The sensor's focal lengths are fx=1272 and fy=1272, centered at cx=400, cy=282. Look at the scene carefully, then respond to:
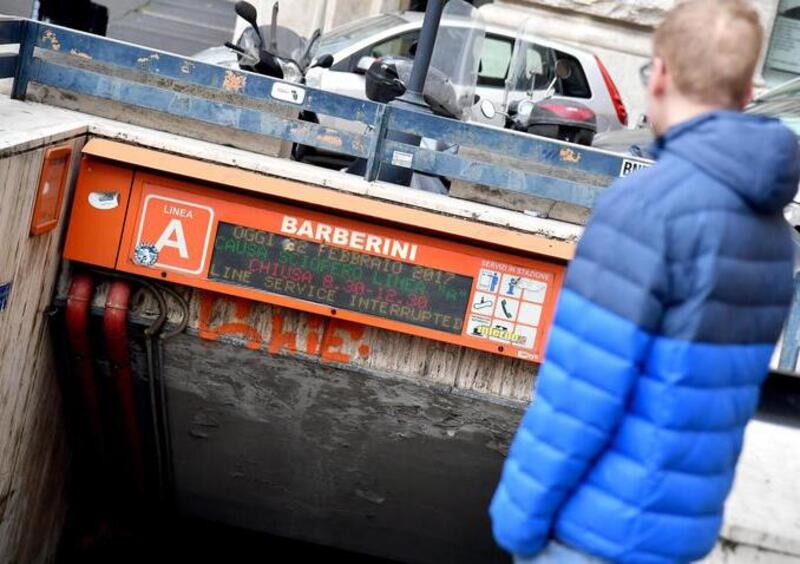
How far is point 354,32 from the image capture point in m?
11.8

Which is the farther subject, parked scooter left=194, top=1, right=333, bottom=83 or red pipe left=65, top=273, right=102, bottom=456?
parked scooter left=194, top=1, right=333, bottom=83

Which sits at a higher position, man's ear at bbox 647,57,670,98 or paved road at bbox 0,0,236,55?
paved road at bbox 0,0,236,55

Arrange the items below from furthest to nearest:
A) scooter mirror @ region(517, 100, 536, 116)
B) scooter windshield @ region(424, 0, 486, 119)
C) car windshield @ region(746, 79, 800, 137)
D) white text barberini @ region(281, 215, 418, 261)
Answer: scooter mirror @ region(517, 100, 536, 116), car windshield @ region(746, 79, 800, 137), scooter windshield @ region(424, 0, 486, 119), white text barberini @ region(281, 215, 418, 261)

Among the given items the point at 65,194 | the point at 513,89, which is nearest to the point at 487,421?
the point at 65,194

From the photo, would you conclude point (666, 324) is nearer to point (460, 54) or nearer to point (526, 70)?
point (460, 54)

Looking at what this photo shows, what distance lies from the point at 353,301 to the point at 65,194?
135 centimetres

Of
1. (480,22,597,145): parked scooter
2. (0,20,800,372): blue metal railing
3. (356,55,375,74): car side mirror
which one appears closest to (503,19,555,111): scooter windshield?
(480,22,597,145): parked scooter

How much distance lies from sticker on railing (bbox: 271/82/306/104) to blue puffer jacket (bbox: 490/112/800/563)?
352 centimetres

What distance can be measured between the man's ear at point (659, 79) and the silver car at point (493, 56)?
8275mm

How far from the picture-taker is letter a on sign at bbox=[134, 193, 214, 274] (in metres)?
5.56

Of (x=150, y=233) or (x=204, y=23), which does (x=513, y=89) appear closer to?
(x=150, y=233)

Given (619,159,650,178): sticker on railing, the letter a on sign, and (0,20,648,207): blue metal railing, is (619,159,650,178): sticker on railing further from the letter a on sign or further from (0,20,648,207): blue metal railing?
the letter a on sign

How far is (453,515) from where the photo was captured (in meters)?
6.47

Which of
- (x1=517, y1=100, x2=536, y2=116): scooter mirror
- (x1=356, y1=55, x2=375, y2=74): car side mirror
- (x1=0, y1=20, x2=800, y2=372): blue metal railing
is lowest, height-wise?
(x1=0, y1=20, x2=800, y2=372): blue metal railing
